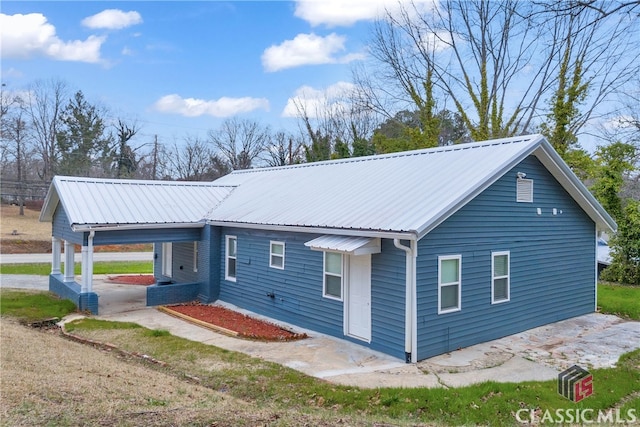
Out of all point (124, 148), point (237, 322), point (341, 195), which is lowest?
point (237, 322)

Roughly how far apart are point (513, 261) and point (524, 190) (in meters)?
1.84

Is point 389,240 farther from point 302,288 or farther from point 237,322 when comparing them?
point 237,322

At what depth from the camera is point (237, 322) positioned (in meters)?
12.9

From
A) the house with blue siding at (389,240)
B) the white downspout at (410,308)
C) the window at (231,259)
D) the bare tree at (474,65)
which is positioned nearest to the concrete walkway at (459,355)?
the white downspout at (410,308)

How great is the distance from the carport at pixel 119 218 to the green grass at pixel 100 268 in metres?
5.46

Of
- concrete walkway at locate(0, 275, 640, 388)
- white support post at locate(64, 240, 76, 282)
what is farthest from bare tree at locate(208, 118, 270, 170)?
concrete walkway at locate(0, 275, 640, 388)

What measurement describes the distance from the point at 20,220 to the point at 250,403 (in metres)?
39.2

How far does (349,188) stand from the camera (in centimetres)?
1330

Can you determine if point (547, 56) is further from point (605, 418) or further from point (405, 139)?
point (605, 418)

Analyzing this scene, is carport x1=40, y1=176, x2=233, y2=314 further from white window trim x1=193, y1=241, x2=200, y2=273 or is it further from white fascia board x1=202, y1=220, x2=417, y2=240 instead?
white fascia board x1=202, y1=220, x2=417, y2=240

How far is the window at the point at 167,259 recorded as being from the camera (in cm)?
1827

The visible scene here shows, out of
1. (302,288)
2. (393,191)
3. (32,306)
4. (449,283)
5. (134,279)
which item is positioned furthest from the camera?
(134,279)

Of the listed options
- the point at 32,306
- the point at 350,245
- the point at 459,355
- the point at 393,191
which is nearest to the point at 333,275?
the point at 350,245

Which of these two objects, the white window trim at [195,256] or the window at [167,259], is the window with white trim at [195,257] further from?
the window at [167,259]
